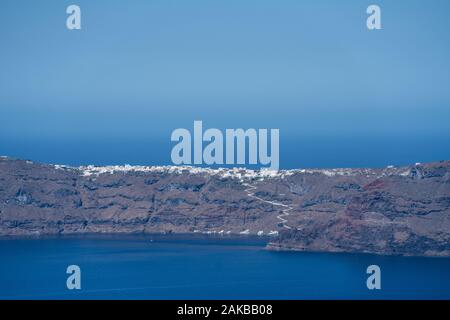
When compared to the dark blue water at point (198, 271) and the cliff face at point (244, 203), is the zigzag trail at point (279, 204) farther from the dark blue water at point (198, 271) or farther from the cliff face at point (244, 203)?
the dark blue water at point (198, 271)

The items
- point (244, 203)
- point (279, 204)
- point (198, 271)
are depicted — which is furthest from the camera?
point (244, 203)

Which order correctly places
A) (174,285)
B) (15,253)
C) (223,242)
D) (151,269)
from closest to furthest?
1. (174,285)
2. (151,269)
3. (15,253)
4. (223,242)

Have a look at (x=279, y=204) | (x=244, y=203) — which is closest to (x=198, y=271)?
(x=279, y=204)

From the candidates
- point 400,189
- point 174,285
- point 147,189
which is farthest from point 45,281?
point 147,189

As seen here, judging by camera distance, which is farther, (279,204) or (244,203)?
(244,203)

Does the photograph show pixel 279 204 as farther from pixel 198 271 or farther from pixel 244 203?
pixel 198 271

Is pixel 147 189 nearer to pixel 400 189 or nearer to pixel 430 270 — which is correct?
pixel 400 189

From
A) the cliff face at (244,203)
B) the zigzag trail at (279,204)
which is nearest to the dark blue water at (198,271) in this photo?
the cliff face at (244,203)
